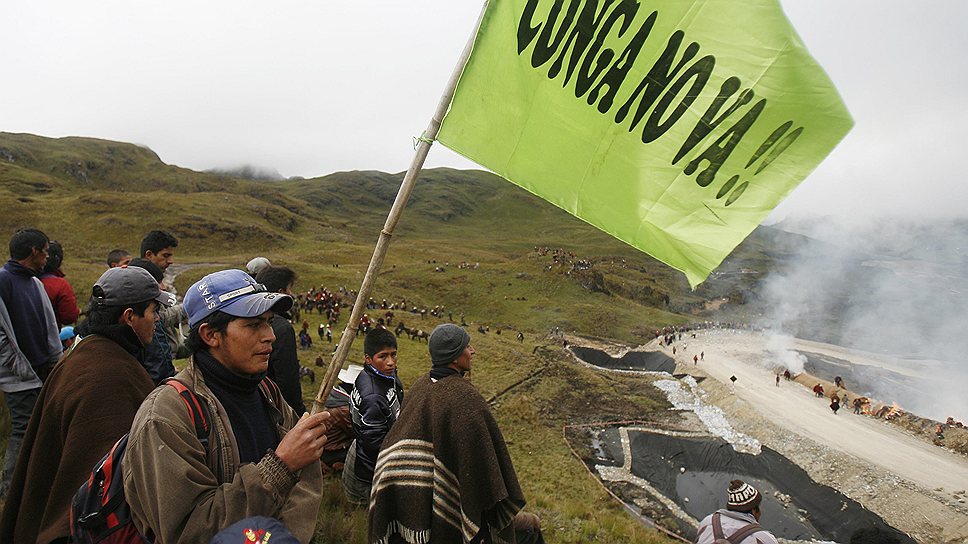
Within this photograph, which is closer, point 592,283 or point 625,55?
point 625,55

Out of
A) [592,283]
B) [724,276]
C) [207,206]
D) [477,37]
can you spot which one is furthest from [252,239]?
[724,276]

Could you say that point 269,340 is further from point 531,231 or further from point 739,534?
point 531,231

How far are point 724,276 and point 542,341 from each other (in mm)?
79081

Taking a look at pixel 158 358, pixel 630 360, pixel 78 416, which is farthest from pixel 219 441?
pixel 630 360

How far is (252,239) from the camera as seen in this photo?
257 ft

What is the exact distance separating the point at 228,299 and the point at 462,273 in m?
59.4

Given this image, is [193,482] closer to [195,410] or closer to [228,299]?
[195,410]

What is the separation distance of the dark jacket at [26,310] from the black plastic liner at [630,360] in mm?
37703

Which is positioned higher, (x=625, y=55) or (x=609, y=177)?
(x=625, y=55)

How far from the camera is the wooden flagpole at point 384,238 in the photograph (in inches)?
119

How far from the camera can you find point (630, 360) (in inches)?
1647

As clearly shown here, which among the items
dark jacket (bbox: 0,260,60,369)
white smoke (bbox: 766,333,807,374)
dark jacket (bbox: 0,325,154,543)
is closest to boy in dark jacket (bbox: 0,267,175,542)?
dark jacket (bbox: 0,325,154,543)

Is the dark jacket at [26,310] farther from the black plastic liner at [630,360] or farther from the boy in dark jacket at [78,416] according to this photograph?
the black plastic liner at [630,360]

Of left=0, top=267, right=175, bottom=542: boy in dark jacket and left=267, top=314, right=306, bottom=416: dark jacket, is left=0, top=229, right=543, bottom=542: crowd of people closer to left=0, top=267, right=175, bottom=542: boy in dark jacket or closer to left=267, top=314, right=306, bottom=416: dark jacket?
left=0, top=267, right=175, bottom=542: boy in dark jacket
